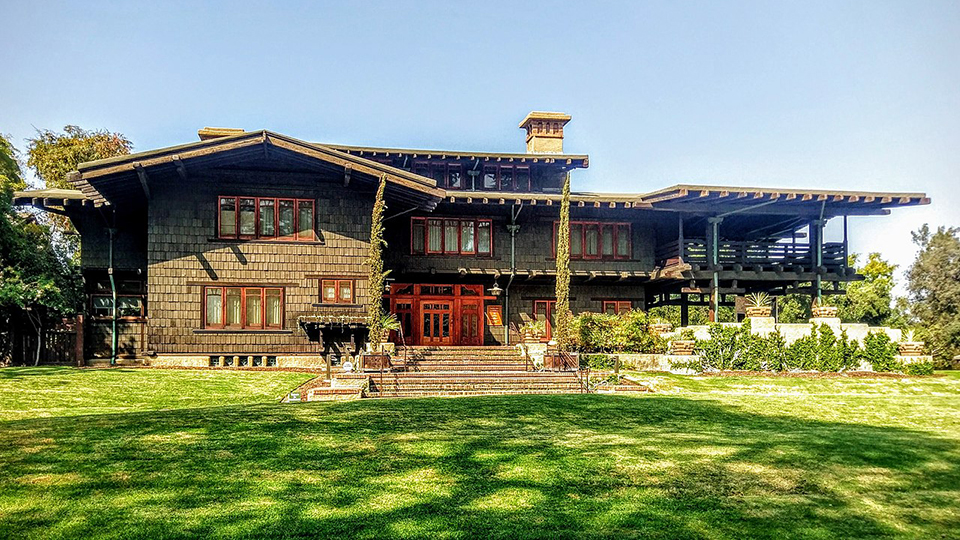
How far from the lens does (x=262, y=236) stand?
24719 mm

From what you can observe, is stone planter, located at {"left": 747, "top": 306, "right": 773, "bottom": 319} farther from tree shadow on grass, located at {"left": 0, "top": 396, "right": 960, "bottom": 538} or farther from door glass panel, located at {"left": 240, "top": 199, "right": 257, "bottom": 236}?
door glass panel, located at {"left": 240, "top": 199, "right": 257, "bottom": 236}

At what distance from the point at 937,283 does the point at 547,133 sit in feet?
59.3

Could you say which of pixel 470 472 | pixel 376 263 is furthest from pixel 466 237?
pixel 470 472

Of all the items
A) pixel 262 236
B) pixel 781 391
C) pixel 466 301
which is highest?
pixel 262 236

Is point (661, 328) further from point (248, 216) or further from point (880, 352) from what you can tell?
point (248, 216)

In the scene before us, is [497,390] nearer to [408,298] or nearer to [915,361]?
[408,298]

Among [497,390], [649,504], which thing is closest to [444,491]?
[649,504]

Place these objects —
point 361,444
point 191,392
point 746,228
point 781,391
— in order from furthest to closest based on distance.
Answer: point 746,228 < point 781,391 < point 191,392 < point 361,444

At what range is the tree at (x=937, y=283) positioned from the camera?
1210 inches

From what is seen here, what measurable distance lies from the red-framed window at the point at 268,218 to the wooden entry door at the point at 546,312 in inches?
362

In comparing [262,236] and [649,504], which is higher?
[262,236]

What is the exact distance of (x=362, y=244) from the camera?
81.7 ft

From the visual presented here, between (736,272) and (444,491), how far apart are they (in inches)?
883

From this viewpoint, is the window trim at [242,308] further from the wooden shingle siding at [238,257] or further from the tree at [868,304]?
the tree at [868,304]
